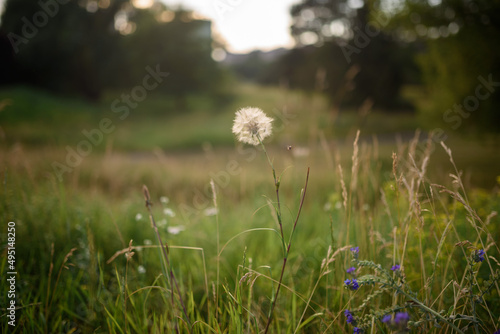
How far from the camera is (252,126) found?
1211 mm

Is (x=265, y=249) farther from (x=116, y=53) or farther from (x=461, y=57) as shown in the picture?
(x=116, y=53)

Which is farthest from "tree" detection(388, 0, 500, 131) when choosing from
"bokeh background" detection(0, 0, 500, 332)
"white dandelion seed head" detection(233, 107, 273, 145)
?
"white dandelion seed head" detection(233, 107, 273, 145)

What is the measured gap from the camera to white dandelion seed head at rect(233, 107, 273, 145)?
3.97 feet

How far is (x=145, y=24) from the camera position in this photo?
69.2ft

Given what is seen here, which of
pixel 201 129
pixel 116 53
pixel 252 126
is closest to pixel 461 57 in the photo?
pixel 252 126

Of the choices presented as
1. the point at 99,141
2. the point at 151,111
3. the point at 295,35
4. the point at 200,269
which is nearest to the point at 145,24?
the point at 151,111

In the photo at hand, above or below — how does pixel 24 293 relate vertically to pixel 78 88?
below

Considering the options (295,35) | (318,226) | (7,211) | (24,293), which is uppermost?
(295,35)

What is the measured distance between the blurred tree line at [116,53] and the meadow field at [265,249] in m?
15.0

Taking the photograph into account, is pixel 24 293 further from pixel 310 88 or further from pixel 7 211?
pixel 310 88

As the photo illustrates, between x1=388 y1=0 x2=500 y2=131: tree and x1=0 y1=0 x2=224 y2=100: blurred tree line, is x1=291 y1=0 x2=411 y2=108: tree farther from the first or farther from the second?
x1=388 y1=0 x2=500 y2=131: tree

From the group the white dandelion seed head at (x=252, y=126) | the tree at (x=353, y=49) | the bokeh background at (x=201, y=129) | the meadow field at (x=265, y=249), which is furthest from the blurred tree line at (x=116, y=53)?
the white dandelion seed head at (x=252, y=126)

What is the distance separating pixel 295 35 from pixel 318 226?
18.1 metres

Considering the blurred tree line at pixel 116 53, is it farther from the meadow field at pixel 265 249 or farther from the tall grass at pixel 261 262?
the tall grass at pixel 261 262
